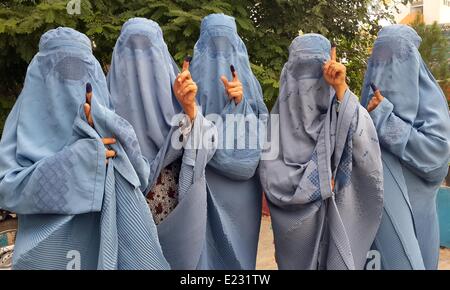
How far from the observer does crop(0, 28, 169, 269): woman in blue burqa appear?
2049mm

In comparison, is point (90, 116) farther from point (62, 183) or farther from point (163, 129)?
point (163, 129)

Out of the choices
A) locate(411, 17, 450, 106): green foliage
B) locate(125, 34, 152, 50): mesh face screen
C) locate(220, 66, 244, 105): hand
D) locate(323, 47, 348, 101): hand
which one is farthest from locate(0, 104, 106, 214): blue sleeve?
locate(411, 17, 450, 106): green foliage

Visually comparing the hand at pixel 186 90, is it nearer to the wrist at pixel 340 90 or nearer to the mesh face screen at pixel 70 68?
the mesh face screen at pixel 70 68

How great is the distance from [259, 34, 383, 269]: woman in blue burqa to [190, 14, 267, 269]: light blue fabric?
14 cm

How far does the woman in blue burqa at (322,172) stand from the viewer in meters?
2.40

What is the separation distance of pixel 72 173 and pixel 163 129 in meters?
0.56

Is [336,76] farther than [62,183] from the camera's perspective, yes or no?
Yes

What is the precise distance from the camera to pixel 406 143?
249 centimetres

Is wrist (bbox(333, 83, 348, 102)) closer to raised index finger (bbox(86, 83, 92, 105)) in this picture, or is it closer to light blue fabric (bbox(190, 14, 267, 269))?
light blue fabric (bbox(190, 14, 267, 269))

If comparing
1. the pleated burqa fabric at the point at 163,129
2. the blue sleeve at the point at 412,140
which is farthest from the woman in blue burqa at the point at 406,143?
the pleated burqa fabric at the point at 163,129

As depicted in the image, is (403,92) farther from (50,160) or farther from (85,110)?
(50,160)

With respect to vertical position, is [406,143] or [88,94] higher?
[88,94]

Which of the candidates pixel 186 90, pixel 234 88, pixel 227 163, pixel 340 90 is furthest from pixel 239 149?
pixel 340 90

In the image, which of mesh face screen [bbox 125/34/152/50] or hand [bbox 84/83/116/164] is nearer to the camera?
hand [bbox 84/83/116/164]
